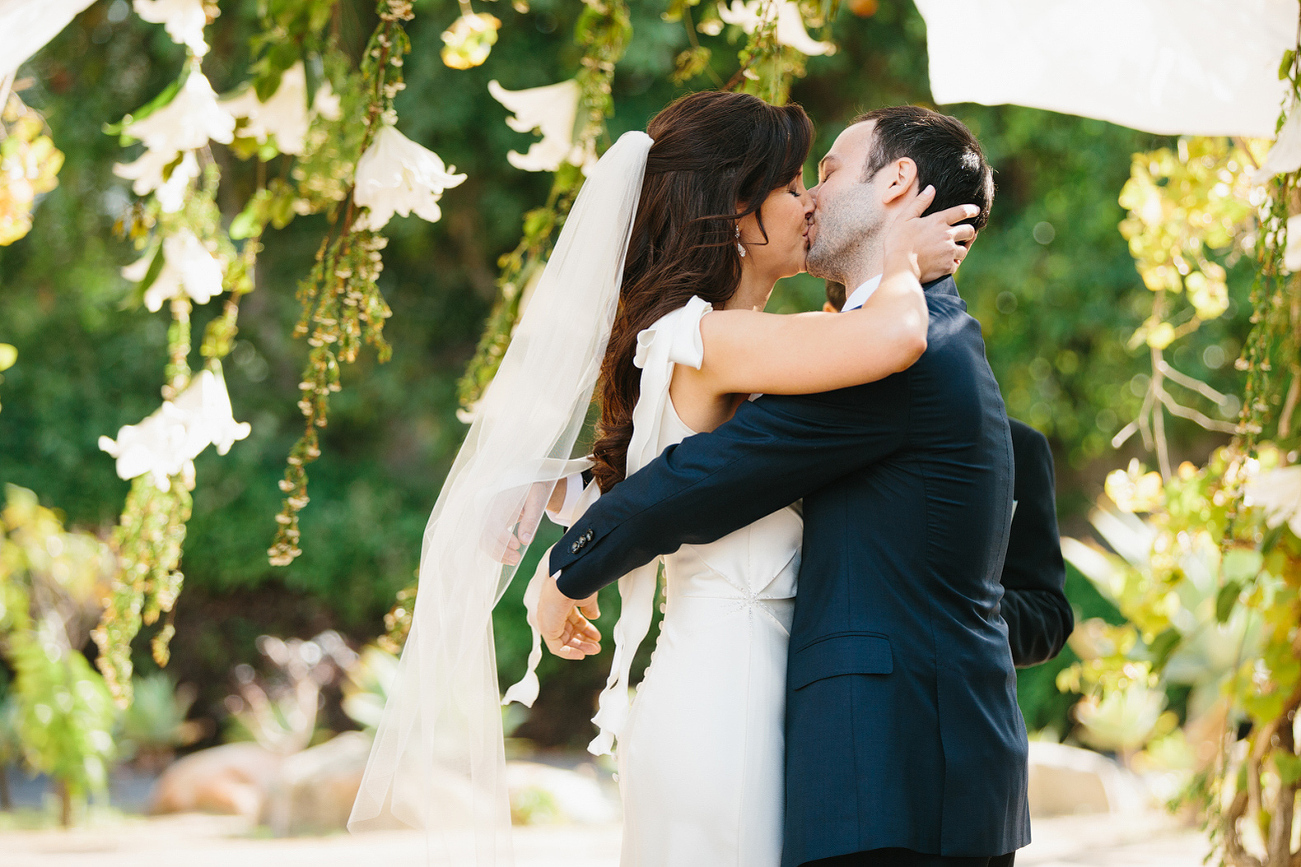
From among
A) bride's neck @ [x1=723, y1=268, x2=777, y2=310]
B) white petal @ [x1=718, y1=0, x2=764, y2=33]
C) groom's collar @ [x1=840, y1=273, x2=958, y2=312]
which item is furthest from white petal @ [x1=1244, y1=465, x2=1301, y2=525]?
white petal @ [x1=718, y1=0, x2=764, y2=33]

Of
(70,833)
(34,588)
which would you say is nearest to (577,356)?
(70,833)

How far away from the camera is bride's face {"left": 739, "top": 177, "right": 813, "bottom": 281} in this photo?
6.12ft

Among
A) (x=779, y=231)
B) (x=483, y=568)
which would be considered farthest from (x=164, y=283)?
(x=779, y=231)

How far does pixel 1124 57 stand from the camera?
234cm

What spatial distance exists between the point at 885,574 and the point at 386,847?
14.6 ft

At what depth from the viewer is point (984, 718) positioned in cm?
157

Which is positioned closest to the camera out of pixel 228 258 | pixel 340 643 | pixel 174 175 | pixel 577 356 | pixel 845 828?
pixel 845 828

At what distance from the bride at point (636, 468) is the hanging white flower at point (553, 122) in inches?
18.9

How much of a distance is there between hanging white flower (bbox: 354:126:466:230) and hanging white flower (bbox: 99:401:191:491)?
0.54 m

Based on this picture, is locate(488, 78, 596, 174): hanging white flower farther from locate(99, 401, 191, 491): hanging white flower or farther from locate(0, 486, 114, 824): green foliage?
locate(0, 486, 114, 824): green foliage

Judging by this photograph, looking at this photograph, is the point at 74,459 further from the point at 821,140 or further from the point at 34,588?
the point at 821,140

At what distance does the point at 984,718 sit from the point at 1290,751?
146 centimetres

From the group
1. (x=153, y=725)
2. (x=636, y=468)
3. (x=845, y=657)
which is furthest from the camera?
(x=153, y=725)

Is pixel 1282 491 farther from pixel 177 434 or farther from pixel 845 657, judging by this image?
pixel 177 434
